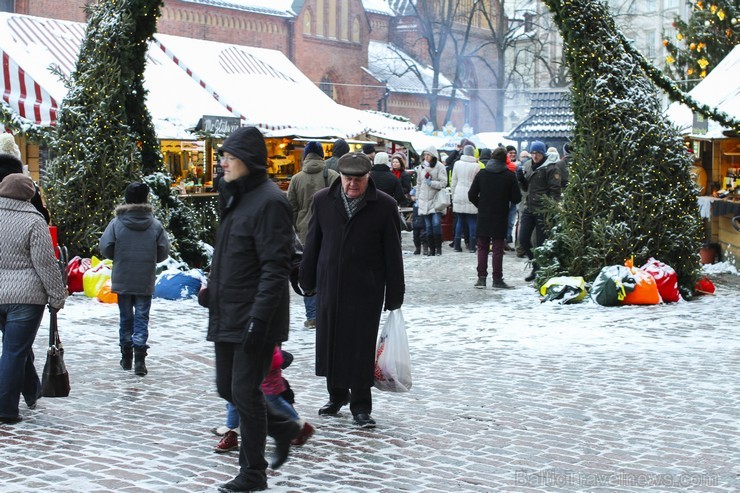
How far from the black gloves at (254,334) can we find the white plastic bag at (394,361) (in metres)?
1.78

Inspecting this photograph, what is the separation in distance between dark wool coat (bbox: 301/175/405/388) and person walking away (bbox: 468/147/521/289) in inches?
289

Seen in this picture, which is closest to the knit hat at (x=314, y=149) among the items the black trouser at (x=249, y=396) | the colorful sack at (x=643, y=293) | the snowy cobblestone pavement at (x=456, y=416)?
the snowy cobblestone pavement at (x=456, y=416)

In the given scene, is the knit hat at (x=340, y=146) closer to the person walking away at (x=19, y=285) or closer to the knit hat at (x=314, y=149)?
the knit hat at (x=314, y=149)

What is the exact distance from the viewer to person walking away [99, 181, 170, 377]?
8.65 meters

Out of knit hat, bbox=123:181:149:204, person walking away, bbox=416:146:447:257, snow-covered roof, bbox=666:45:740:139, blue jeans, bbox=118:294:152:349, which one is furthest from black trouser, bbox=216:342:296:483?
person walking away, bbox=416:146:447:257

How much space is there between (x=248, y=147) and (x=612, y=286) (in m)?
7.94

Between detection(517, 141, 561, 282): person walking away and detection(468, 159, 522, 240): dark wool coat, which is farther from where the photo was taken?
detection(517, 141, 561, 282): person walking away

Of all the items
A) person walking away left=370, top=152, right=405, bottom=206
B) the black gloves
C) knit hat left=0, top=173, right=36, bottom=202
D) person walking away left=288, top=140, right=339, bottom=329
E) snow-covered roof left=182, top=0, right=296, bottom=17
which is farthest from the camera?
snow-covered roof left=182, top=0, right=296, bottom=17

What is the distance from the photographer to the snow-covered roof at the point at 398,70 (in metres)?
54.8

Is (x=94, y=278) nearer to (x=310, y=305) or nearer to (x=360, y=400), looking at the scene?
(x=310, y=305)

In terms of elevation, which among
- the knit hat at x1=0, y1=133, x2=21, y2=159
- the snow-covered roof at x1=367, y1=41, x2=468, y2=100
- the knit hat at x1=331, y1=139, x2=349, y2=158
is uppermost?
the snow-covered roof at x1=367, y1=41, x2=468, y2=100

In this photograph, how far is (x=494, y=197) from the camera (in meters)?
14.5

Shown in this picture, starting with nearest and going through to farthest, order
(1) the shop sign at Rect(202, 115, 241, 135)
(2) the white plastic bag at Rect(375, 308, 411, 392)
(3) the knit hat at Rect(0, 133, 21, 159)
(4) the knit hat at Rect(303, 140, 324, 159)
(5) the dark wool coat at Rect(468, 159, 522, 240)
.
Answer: (2) the white plastic bag at Rect(375, 308, 411, 392) < (3) the knit hat at Rect(0, 133, 21, 159) < (4) the knit hat at Rect(303, 140, 324, 159) < (5) the dark wool coat at Rect(468, 159, 522, 240) < (1) the shop sign at Rect(202, 115, 241, 135)

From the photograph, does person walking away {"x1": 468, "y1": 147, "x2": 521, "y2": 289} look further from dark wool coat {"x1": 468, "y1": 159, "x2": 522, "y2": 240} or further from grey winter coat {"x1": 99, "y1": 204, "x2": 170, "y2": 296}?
grey winter coat {"x1": 99, "y1": 204, "x2": 170, "y2": 296}
